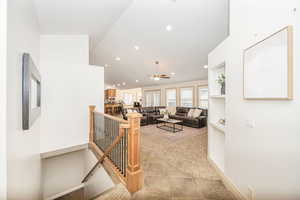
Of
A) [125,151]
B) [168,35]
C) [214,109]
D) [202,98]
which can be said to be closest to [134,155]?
[125,151]

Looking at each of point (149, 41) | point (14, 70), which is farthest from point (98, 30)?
point (14, 70)

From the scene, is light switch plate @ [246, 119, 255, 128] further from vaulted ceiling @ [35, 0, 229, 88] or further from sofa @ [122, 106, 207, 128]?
sofa @ [122, 106, 207, 128]

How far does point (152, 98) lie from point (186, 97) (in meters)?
3.32

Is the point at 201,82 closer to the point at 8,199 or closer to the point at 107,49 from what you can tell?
the point at 107,49

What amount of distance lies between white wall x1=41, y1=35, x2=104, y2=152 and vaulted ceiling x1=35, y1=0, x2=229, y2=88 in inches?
15.5

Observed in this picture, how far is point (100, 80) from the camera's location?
3842 millimetres

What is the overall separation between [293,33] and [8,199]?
2.63 m

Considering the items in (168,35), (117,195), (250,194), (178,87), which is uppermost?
(168,35)

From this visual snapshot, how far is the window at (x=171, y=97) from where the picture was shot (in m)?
9.27

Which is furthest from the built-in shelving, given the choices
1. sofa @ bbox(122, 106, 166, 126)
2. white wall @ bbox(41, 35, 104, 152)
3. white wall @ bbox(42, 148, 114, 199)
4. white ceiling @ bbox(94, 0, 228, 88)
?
sofa @ bbox(122, 106, 166, 126)

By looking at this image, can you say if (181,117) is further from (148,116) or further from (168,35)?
(168,35)

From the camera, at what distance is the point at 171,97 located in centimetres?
945

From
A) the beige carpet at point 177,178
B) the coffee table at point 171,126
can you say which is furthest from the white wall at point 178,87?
the beige carpet at point 177,178

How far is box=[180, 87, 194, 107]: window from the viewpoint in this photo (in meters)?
8.21
